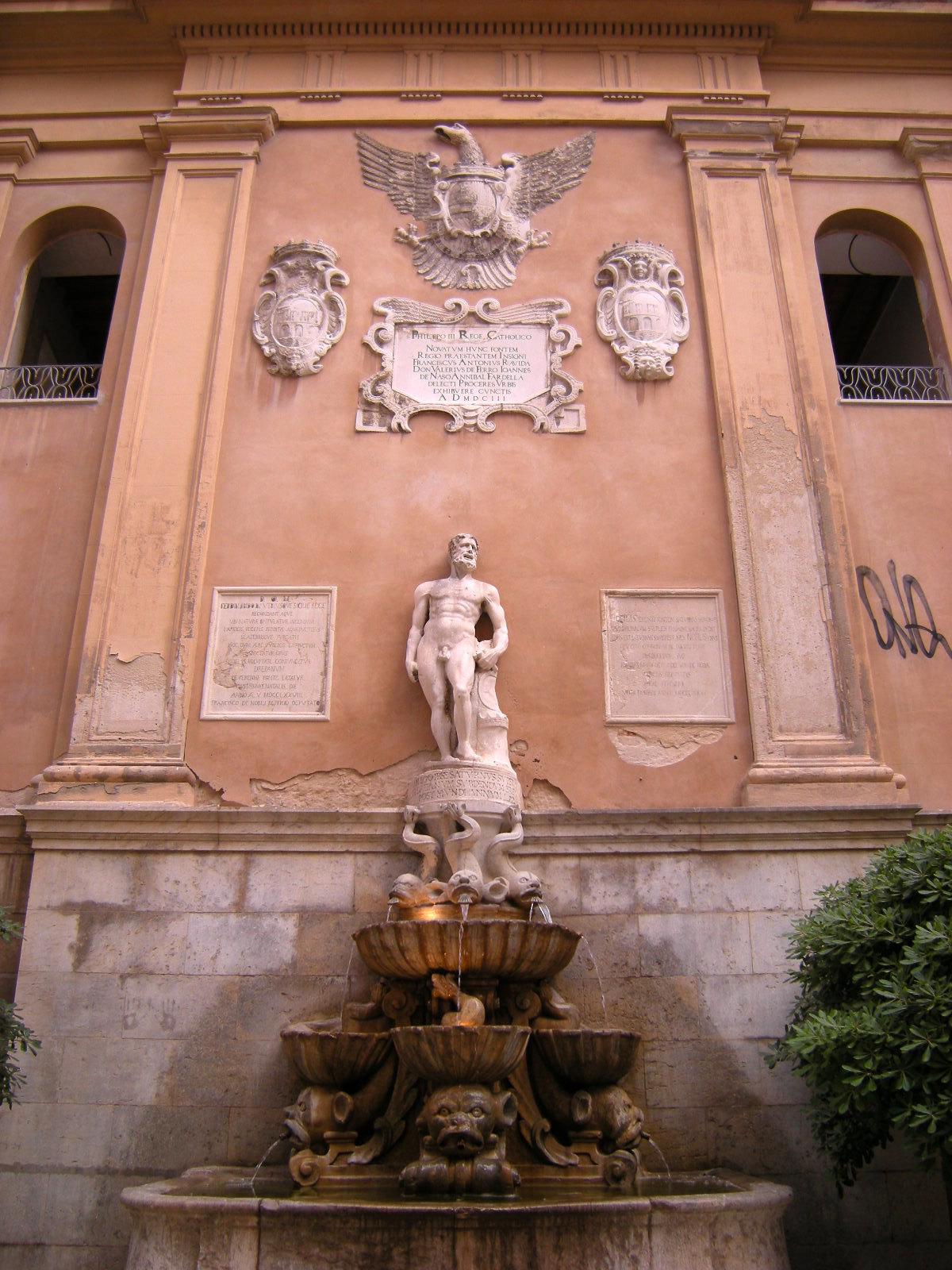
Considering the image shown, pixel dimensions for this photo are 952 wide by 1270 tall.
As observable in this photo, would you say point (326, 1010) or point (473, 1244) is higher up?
point (326, 1010)

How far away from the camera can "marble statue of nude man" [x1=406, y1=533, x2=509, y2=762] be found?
7809 mm

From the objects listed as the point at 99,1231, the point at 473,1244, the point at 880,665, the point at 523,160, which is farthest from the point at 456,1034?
the point at 523,160

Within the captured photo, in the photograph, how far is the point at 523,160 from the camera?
10.3 m

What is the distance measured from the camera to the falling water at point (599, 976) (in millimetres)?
7113

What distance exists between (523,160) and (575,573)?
4.08 meters

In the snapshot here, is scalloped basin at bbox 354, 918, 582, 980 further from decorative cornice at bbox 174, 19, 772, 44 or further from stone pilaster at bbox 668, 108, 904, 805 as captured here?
decorative cornice at bbox 174, 19, 772, 44

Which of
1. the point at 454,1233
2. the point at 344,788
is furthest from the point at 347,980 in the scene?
the point at 454,1233

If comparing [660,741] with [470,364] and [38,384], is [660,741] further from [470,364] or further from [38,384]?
[38,384]

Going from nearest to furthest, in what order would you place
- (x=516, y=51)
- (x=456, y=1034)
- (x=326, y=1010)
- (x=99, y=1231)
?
(x=456, y=1034)
(x=99, y=1231)
(x=326, y=1010)
(x=516, y=51)

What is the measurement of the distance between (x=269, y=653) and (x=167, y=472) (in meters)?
1.74

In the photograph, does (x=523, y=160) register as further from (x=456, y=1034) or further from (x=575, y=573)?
(x=456, y=1034)

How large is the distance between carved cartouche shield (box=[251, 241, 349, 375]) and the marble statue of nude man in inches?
89.2

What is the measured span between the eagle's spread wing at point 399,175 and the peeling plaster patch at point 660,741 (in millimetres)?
5025

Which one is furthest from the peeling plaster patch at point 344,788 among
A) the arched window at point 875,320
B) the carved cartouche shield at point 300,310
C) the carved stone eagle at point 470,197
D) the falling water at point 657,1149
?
the arched window at point 875,320
